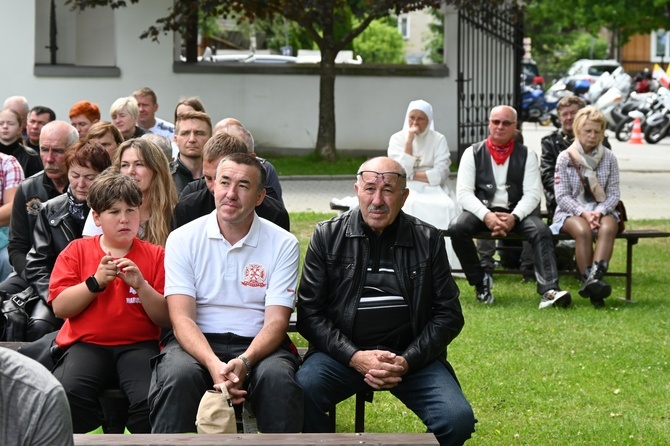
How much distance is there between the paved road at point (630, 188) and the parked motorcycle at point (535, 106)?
12.7 meters

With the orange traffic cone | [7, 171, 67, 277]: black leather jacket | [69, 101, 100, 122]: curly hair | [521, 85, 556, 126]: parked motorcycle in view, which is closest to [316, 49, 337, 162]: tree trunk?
[69, 101, 100, 122]: curly hair

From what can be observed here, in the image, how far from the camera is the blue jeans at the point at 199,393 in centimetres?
507

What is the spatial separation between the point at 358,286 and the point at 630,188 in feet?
47.6

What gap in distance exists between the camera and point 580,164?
10.2 meters

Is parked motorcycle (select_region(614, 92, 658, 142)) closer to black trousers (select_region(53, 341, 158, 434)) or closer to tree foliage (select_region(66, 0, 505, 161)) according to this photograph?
tree foliage (select_region(66, 0, 505, 161))

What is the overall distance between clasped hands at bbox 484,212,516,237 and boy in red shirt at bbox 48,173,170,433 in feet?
15.3

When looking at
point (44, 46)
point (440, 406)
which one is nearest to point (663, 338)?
point (440, 406)

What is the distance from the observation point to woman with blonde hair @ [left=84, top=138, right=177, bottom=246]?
6.28 m

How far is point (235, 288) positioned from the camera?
18.0 feet

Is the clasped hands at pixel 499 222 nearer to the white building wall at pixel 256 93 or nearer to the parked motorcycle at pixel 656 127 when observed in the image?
the white building wall at pixel 256 93

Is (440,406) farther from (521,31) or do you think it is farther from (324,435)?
(521,31)

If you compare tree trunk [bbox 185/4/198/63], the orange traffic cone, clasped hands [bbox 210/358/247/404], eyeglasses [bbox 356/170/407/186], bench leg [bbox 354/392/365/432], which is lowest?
bench leg [bbox 354/392/365/432]

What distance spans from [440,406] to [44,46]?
61.8ft

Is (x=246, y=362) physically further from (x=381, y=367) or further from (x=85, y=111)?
(x=85, y=111)
